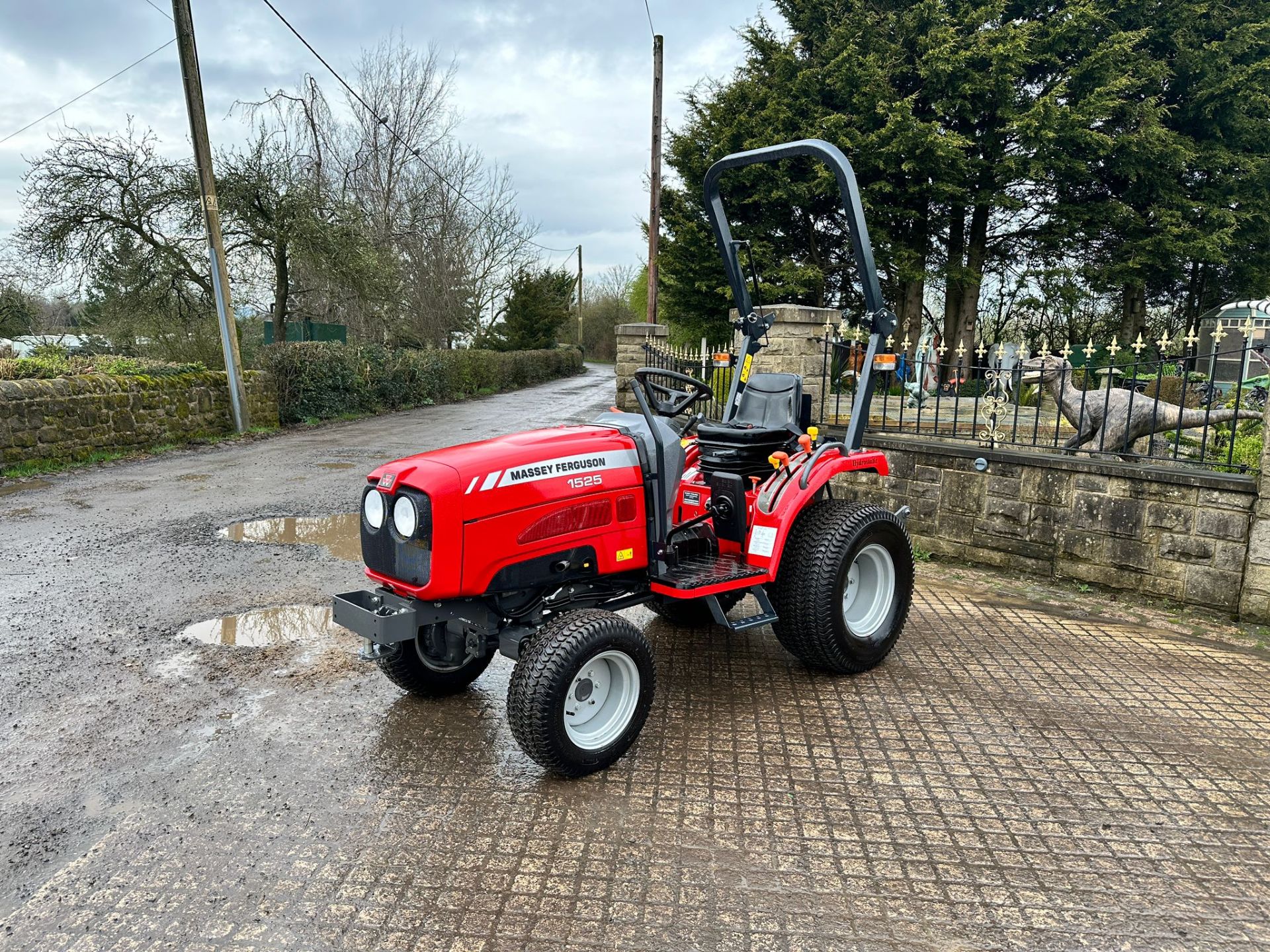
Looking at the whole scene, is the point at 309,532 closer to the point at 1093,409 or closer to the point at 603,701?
the point at 603,701

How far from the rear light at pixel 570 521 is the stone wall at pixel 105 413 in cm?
902

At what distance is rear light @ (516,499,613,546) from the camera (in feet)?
10.4

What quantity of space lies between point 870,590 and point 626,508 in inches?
63.5

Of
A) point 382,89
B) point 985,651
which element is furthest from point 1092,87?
point 382,89

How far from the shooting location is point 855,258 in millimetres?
3932

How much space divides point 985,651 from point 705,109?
15.5 metres

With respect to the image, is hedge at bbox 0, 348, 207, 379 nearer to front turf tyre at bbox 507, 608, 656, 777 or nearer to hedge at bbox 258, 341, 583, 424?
hedge at bbox 258, 341, 583, 424

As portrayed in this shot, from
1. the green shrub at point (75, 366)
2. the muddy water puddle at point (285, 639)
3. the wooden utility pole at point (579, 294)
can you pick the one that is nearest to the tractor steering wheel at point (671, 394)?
the muddy water puddle at point (285, 639)

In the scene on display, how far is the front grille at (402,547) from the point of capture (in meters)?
2.96

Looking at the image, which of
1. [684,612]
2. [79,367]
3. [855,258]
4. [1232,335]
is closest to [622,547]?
[684,612]

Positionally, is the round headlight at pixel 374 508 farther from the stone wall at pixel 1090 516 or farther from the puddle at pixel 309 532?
the stone wall at pixel 1090 516

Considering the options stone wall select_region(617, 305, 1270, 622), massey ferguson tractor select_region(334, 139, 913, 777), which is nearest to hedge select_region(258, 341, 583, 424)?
stone wall select_region(617, 305, 1270, 622)

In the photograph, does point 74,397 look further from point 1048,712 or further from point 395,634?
point 1048,712

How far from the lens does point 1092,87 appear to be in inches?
561
